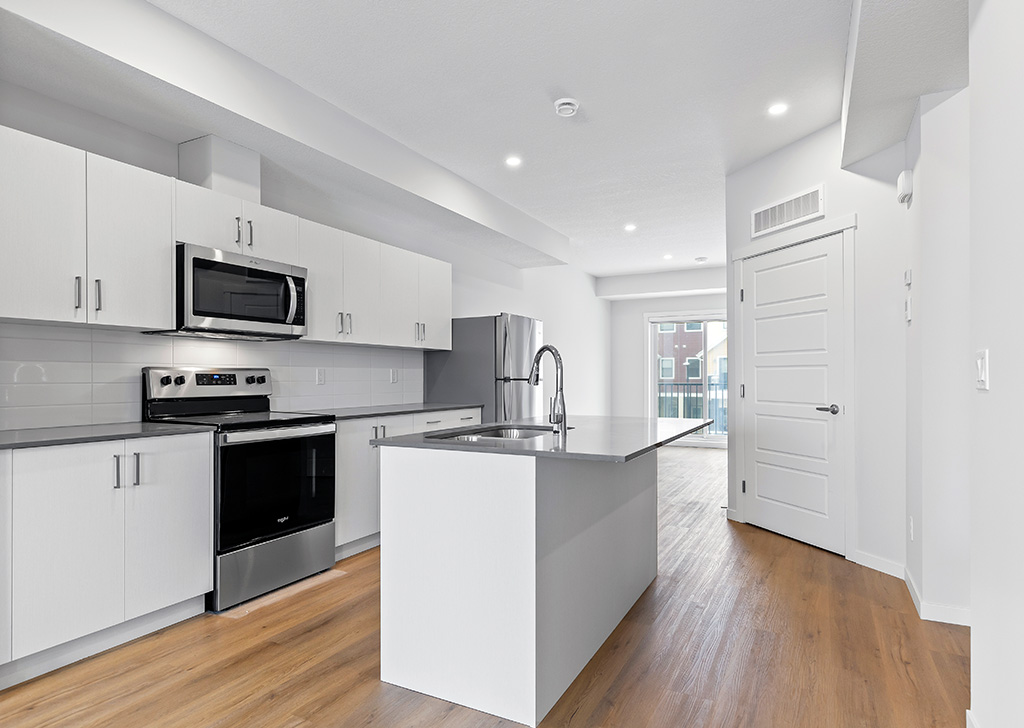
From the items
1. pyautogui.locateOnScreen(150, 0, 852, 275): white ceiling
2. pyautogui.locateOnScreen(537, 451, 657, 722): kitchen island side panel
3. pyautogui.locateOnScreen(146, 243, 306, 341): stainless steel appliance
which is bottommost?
pyautogui.locateOnScreen(537, 451, 657, 722): kitchen island side panel

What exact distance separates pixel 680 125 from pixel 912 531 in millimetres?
2620

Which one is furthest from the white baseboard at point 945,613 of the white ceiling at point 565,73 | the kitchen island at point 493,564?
the white ceiling at point 565,73

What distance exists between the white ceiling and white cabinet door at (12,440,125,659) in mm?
1893

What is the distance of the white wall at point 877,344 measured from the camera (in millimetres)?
3340

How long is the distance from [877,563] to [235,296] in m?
3.84

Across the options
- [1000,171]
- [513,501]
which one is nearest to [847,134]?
[1000,171]

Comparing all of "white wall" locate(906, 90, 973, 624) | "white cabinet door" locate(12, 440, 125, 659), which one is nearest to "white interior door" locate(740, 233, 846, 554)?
"white wall" locate(906, 90, 973, 624)

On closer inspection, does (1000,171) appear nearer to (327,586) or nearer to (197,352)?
(327,586)

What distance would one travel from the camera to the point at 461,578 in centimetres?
204

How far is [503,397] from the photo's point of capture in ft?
16.0

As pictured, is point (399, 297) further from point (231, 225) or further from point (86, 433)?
point (86, 433)

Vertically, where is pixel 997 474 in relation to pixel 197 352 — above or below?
below

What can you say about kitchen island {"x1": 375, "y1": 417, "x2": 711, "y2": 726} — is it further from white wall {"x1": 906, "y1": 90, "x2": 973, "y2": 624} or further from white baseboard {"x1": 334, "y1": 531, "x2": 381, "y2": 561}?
white baseboard {"x1": 334, "y1": 531, "x2": 381, "y2": 561}

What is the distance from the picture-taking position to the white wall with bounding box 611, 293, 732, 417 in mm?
9453
